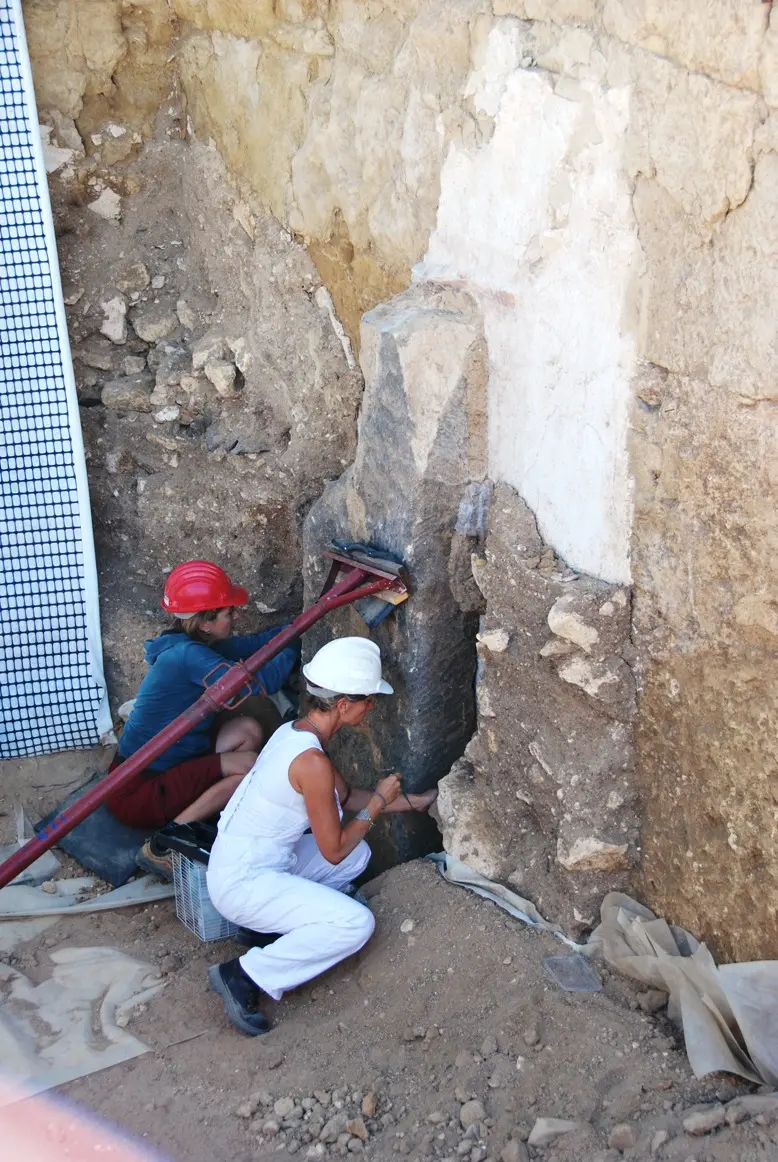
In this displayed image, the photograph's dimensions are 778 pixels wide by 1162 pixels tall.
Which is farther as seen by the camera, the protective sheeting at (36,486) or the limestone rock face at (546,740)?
the protective sheeting at (36,486)

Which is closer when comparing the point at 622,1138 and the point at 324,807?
the point at 622,1138

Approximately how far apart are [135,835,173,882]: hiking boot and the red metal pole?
1.35ft

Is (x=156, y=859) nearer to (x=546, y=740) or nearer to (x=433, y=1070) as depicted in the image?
(x=433, y=1070)

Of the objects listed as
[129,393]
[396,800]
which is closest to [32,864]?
[396,800]

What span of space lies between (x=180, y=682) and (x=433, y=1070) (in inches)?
53.7

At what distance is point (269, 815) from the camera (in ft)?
9.50

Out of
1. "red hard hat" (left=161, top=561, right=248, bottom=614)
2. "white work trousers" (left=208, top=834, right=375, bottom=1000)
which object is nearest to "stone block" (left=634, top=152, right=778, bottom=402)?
→ "white work trousers" (left=208, top=834, right=375, bottom=1000)

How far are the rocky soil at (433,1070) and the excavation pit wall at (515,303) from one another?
0.23 metres

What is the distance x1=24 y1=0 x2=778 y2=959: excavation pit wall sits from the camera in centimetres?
215

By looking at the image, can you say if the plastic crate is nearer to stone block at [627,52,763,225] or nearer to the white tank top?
the white tank top

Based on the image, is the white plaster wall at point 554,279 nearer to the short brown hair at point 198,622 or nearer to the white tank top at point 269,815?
the white tank top at point 269,815

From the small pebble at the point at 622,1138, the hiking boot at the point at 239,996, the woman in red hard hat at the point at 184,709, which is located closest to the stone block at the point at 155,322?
the woman in red hard hat at the point at 184,709

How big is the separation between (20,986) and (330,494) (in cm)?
149

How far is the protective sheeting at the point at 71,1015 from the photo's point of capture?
2.68 meters
